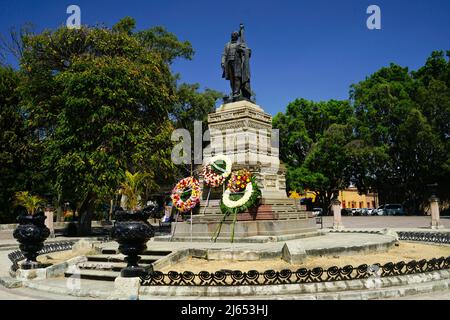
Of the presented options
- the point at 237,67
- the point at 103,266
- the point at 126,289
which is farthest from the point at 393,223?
the point at 126,289

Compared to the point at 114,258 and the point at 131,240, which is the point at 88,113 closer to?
the point at 114,258

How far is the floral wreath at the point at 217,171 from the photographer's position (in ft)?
55.3

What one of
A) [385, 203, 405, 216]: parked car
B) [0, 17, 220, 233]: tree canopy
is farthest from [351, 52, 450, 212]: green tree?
[0, 17, 220, 233]: tree canopy

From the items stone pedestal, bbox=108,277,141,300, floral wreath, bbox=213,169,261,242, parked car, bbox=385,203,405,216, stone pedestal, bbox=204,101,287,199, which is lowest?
stone pedestal, bbox=108,277,141,300

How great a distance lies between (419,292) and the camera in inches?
343

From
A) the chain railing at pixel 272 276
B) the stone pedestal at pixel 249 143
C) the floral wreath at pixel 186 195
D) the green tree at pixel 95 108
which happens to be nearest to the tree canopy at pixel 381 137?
the green tree at pixel 95 108

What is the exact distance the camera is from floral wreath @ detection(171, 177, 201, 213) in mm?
16656

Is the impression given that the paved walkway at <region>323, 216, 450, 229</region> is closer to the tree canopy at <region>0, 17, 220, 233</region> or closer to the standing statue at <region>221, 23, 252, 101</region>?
the tree canopy at <region>0, 17, 220, 233</region>

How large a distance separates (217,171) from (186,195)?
1.53 metres

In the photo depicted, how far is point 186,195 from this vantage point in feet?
55.8

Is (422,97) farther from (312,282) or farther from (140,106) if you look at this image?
(312,282)

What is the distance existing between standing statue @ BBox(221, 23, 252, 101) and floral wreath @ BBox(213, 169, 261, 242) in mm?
5154
